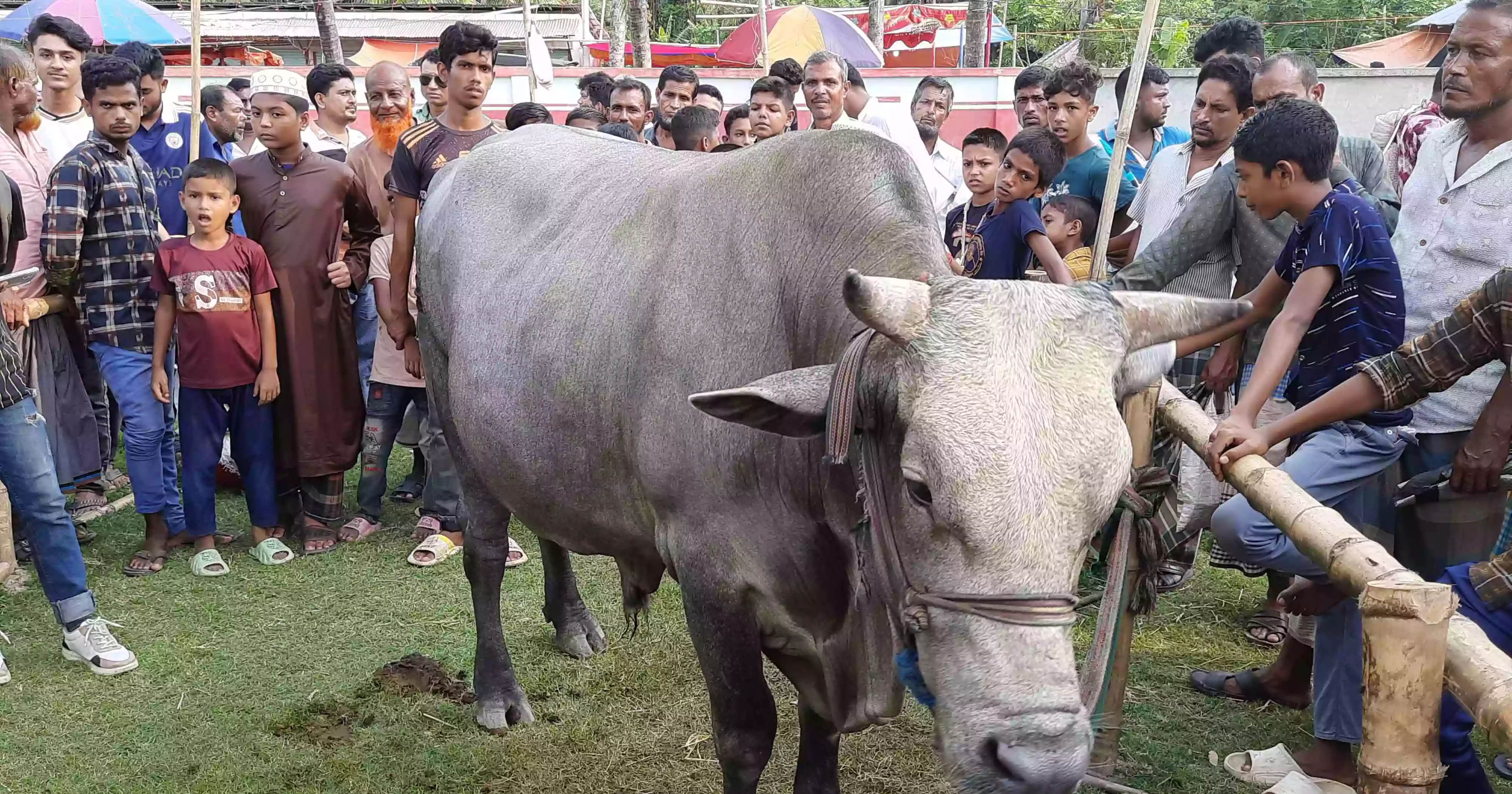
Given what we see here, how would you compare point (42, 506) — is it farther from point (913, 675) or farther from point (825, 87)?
point (825, 87)

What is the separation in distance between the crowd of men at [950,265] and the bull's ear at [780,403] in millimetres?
840

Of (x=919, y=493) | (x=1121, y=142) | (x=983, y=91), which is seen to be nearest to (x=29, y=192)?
(x=1121, y=142)

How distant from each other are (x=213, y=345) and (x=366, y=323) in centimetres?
124

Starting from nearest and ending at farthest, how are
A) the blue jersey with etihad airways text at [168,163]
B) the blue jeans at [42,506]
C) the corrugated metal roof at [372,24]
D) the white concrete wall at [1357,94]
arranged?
the blue jeans at [42,506] < the blue jersey with etihad airways text at [168,163] < the white concrete wall at [1357,94] < the corrugated metal roof at [372,24]

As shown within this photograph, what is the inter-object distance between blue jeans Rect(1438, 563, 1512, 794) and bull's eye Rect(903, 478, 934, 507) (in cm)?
130

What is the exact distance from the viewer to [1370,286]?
10.7 feet

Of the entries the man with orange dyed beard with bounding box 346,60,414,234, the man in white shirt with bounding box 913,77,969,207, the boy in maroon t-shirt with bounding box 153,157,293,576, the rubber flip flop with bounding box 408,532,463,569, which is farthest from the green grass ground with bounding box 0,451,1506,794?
the man in white shirt with bounding box 913,77,969,207

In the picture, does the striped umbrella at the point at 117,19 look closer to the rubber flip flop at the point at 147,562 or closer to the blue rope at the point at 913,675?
the rubber flip flop at the point at 147,562

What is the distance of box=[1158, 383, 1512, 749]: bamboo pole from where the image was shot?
198 cm

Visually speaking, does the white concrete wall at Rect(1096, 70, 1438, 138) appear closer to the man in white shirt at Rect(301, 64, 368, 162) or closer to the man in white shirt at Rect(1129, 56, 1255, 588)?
the man in white shirt at Rect(301, 64, 368, 162)

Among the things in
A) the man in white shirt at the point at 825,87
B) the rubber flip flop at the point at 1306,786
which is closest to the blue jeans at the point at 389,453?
the man in white shirt at the point at 825,87

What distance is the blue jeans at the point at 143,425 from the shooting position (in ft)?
18.8

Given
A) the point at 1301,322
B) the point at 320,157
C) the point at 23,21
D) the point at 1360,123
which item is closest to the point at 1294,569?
the point at 1301,322

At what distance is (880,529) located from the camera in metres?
2.40
